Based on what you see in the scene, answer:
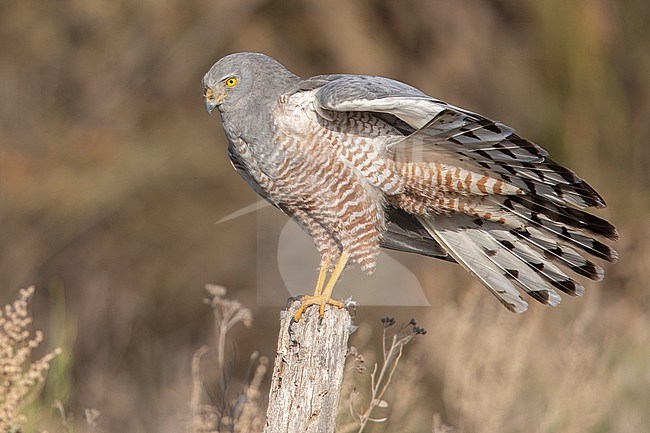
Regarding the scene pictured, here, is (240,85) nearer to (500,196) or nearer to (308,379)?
(500,196)

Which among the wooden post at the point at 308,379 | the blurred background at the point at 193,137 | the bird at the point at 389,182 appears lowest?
the wooden post at the point at 308,379

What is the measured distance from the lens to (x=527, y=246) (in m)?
3.60

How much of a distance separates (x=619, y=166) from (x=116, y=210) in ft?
15.1

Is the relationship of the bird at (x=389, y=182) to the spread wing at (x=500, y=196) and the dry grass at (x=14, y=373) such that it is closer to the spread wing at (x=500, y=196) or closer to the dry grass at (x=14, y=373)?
the spread wing at (x=500, y=196)

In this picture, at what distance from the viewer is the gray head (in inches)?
137

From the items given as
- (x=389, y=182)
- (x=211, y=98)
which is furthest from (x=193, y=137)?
(x=389, y=182)

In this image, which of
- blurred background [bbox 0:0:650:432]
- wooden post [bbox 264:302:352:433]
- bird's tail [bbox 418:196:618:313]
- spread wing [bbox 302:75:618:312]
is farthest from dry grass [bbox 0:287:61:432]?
blurred background [bbox 0:0:650:432]

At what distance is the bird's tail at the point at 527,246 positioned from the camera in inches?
134

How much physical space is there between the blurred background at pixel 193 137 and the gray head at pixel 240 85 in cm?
305

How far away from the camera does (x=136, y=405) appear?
708 cm

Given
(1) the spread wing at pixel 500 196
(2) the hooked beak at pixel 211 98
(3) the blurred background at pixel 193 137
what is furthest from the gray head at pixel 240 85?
(3) the blurred background at pixel 193 137

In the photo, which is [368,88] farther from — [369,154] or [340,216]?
[340,216]

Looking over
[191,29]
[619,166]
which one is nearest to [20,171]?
[191,29]

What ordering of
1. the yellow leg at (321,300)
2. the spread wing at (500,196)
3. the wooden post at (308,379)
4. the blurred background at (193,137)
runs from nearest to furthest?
the wooden post at (308,379)
the spread wing at (500,196)
the yellow leg at (321,300)
the blurred background at (193,137)
